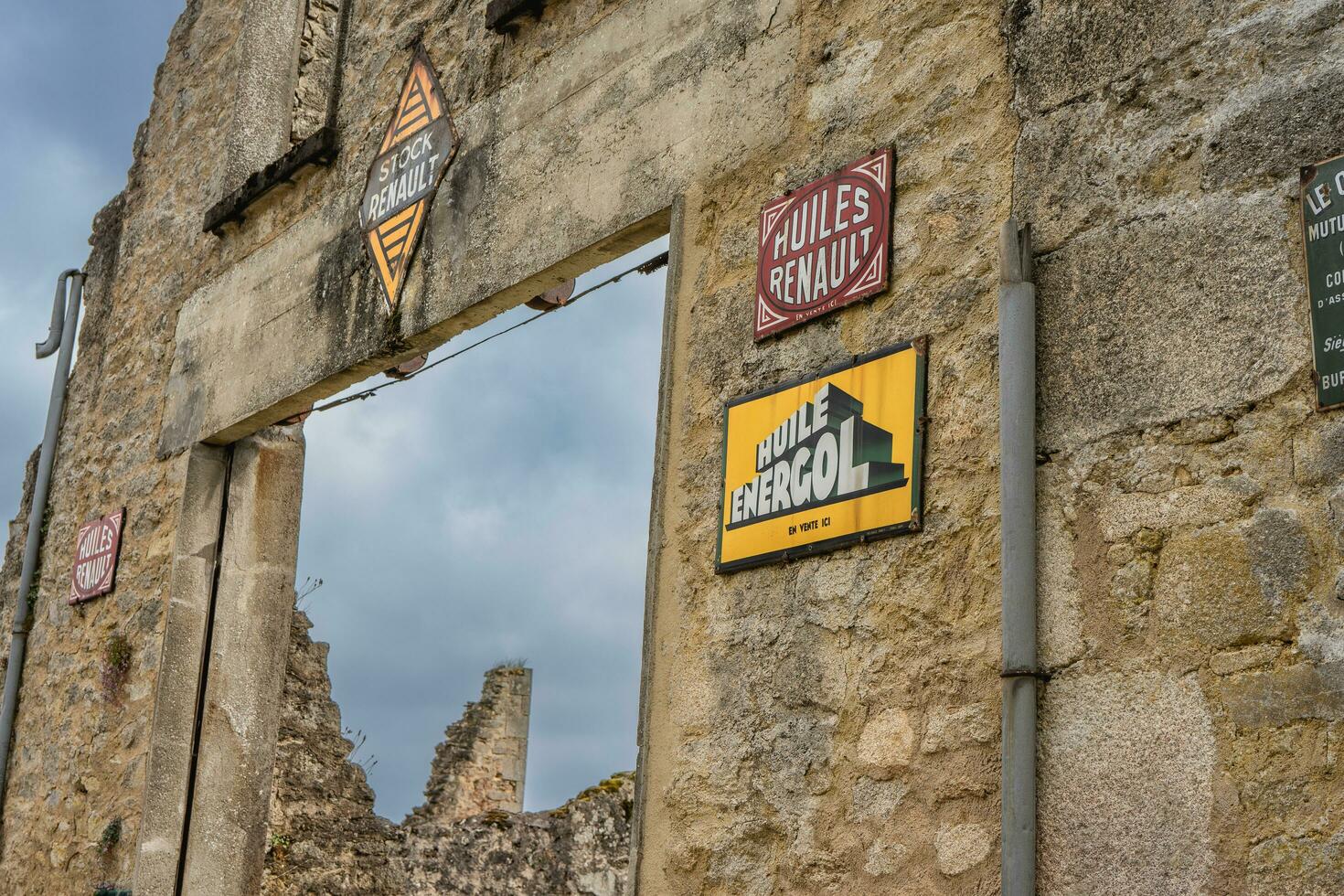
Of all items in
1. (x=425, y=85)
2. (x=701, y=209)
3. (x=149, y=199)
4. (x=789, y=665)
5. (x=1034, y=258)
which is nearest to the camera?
(x=1034, y=258)

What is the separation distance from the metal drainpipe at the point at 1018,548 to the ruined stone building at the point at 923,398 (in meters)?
0.01

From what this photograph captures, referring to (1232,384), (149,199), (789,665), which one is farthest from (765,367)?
(149,199)

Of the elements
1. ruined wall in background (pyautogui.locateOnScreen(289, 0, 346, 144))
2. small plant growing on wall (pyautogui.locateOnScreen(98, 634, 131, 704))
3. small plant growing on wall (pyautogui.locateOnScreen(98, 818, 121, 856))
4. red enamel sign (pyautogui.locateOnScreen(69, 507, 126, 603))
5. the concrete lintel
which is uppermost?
ruined wall in background (pyautogui.locateOnScreen(289, 0, 346, 144))

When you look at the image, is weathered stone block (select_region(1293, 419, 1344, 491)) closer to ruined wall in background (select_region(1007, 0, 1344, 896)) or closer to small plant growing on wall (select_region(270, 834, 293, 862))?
ruined wall in background (select_region(1007, 0, 1344, 896))

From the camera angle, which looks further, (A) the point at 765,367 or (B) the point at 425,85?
(B) the point at 425,85

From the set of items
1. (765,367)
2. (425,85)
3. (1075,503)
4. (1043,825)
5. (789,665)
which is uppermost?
(425,85)

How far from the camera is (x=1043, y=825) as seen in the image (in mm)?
2857

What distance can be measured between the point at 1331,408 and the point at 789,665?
1.33m

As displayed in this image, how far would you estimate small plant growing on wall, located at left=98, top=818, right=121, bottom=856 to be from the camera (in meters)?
5.99

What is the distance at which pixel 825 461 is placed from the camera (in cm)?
349

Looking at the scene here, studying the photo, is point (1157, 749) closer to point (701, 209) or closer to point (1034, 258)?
point (1034, 258)

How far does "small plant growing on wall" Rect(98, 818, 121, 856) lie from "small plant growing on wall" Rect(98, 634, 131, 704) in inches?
20.6

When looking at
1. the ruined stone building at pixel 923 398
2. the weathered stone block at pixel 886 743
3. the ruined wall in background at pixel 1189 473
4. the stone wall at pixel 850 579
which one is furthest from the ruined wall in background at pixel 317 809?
the ruined wall in background at pixel 1189 473

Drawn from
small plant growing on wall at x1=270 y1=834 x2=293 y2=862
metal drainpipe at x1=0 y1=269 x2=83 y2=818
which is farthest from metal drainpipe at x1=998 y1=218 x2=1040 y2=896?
metal drainpipe at x1=0 y1=269 x2=83 y2=818
